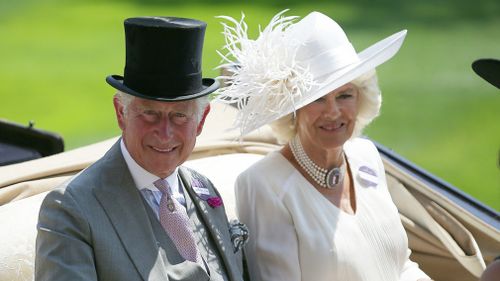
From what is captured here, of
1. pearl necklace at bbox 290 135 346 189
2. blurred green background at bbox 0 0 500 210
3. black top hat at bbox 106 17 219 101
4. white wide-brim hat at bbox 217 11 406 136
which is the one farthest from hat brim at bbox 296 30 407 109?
blurred green background at bbox 0 0 500 210

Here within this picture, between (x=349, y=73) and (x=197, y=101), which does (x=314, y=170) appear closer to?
(x=349, y=73)

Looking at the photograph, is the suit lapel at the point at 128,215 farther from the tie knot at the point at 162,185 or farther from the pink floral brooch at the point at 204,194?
the pink floral brooch at the point at 204,194

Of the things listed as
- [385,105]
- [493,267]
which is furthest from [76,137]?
[493,267]

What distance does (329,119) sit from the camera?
328 cm

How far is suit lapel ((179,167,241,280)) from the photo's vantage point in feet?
9.72

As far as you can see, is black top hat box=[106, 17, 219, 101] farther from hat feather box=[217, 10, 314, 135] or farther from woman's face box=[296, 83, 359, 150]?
woman's face box=[296, 83, 359, 150]

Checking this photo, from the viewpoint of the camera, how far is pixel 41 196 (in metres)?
3.37

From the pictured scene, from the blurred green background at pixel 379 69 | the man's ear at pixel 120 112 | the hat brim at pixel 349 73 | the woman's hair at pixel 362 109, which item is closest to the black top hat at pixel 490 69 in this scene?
the hat brim at pixel 349 73

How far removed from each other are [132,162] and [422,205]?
1581 mm

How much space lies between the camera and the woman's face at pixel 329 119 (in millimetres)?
3285

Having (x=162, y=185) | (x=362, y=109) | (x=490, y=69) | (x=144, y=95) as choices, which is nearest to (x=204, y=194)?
(x=162, y=185)

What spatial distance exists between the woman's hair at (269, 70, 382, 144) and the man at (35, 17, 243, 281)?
0.50m

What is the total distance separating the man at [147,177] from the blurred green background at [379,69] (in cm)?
452

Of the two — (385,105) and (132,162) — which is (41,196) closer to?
(132,162)
